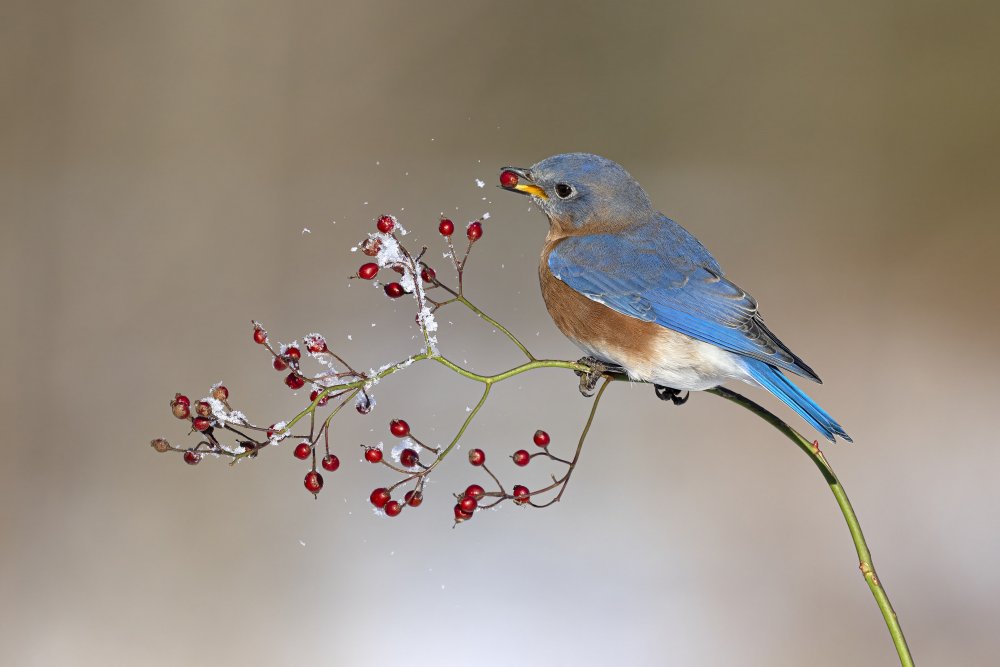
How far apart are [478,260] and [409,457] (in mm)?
2158

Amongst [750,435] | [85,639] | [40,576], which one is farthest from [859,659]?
[40,576]

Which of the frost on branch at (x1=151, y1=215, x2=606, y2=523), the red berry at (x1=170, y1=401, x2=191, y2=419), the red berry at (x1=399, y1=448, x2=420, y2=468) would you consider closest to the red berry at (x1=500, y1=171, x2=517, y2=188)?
the frost on branch at (x1=151, y1=215, x2=606, y2=523)

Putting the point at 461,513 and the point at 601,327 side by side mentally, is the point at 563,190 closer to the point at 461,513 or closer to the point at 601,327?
the point at 601,327

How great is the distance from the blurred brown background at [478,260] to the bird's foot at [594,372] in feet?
4.70

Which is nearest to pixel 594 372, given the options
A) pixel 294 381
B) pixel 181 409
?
pixel 294 381

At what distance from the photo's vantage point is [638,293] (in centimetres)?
141

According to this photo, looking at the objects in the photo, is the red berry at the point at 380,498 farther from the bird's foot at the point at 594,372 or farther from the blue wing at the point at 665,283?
the blue wing at the point at 665,283

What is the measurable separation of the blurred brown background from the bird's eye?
1447mm

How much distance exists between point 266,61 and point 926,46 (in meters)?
2.12

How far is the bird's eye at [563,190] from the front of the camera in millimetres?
1480

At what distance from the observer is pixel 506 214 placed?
10.8 feet

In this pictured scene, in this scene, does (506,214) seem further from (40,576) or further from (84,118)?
(40,576)

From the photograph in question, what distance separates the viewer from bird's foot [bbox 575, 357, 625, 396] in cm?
133

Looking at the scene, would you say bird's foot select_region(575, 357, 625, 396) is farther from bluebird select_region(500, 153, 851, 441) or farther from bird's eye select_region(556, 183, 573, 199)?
bird's eye select_region(556, 183, 573, 199)
